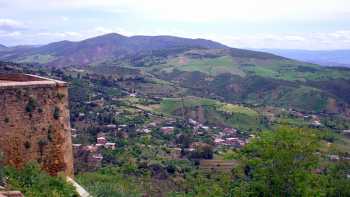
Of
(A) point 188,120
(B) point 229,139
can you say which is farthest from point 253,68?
(B) point 229,139

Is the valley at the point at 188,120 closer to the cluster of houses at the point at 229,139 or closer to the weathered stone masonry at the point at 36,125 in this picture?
the cluster of houses at the point at 229,139

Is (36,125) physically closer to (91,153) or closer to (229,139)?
(91,153)

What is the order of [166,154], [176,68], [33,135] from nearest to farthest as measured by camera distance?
[33,135], [166,154], [176,68]

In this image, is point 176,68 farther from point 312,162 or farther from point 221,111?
point 312,162

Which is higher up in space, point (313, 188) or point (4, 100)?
point (4, 100)

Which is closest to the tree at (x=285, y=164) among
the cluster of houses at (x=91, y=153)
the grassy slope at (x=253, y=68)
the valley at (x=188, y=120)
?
the valley at (x=188, y=120)

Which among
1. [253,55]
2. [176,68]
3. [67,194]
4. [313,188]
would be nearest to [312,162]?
[313,188]
